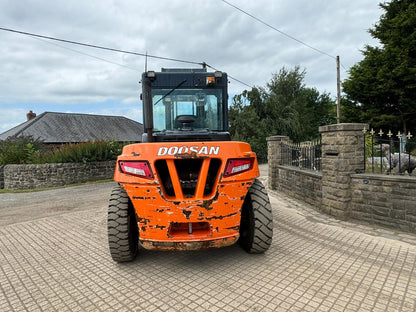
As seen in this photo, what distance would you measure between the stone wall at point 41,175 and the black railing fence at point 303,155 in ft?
32.6

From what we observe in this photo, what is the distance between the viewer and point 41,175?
12.1 meters

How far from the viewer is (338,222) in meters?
5.16

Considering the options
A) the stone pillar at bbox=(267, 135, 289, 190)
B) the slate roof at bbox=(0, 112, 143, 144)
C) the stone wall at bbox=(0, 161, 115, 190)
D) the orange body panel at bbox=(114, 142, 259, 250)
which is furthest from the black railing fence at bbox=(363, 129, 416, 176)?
the slate roof at bbox=(0, 112, 143, 144)

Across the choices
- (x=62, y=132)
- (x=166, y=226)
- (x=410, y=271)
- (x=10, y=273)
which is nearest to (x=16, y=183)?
(x=10, y=273)

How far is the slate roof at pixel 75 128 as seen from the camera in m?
28.3

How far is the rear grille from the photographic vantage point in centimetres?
296

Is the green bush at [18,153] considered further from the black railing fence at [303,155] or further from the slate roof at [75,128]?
the slate roof at [75,128]

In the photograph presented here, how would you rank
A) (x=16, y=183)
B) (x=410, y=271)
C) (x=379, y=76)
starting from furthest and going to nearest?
1. (x=379, y=76)
2. (x=16, y=183)
3. (x=410, y=271)

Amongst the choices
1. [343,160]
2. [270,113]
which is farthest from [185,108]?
[270,113]

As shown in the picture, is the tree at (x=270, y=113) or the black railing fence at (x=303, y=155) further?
the tree at (x=270, y=113)

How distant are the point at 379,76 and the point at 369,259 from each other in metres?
15.7

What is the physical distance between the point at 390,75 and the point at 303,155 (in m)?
12.1

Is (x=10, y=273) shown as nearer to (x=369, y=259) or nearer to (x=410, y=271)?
(x=369, y=259)

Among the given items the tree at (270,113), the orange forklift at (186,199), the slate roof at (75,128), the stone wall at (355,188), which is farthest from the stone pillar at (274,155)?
the slate roof at (75,128)
